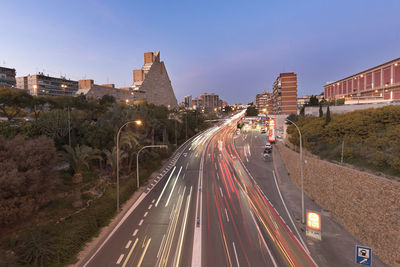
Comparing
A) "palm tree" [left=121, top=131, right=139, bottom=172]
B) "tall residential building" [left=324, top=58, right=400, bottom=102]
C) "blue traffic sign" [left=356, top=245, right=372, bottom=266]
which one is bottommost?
"blue traffic sign" [left=356, top=245, right=372, bottom=266]

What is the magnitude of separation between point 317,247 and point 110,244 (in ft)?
50.7

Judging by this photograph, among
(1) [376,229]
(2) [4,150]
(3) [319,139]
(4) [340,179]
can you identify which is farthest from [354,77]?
(2) [4,150]

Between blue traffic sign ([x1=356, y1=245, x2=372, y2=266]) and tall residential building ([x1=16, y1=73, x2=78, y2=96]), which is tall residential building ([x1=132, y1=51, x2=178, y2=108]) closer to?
tall residential building ([x1=16, y1=73, x2=78, y2=96])

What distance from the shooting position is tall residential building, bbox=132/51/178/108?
94000 millimetres

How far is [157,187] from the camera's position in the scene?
27906 mm

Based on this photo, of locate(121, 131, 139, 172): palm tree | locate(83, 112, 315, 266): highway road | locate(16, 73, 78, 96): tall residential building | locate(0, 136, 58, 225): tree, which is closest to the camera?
locate(83, 112, 315, 266): highway road

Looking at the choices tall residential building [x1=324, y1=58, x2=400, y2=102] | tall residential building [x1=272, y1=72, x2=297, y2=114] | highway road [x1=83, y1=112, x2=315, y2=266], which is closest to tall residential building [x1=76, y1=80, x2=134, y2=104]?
highway road [x1=83, y1=112, x2=315, y2=266]

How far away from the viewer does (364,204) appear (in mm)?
15750

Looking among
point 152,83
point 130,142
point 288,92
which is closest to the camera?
point 130,142

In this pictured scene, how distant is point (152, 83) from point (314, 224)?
3757 inches

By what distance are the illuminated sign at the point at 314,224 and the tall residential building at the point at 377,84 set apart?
1748 inches

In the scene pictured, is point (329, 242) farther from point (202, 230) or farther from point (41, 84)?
point (41, 84)

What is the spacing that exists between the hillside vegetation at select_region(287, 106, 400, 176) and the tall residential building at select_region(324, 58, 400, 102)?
27.1 meters

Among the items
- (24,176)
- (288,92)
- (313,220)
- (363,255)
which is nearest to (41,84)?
(24,176)
